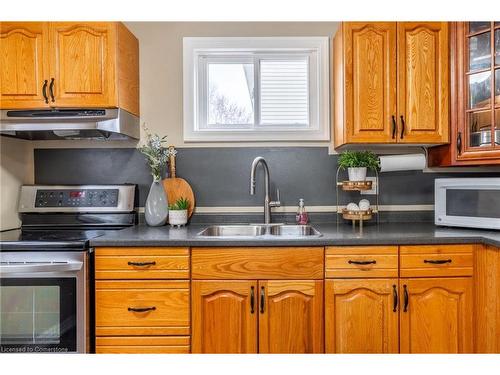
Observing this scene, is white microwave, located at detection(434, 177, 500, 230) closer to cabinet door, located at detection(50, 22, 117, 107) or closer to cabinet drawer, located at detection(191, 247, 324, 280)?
cabinet drawer, located at detection(191, 247, 324, 280)

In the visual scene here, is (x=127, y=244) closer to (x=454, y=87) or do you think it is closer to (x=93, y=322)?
(x=93, y=322)

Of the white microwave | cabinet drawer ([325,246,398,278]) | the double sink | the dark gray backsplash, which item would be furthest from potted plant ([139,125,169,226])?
the white microwave

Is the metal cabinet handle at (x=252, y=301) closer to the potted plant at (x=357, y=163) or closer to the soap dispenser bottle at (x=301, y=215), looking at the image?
the soap dispenser bottle at (x=301, y=215)

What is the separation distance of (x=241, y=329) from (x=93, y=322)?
74 centimetres

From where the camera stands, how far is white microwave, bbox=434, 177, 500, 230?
6.81ft

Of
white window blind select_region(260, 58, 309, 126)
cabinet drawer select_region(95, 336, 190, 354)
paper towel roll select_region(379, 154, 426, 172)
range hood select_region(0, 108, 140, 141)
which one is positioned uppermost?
white window blind select_region(260, 58, 309, 126)

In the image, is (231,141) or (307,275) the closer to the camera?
(307,275)

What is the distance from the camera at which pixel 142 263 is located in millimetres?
1890

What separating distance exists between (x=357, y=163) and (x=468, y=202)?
2.15 ft

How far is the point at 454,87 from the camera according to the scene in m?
2.22

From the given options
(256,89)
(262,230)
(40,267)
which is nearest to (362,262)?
(262,230)

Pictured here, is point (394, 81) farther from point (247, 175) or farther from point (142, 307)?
point (142, 307)

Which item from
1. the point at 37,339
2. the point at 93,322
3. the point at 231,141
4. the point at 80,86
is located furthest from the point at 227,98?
the point at 37,339

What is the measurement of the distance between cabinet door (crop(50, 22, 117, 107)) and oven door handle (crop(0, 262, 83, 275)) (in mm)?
903
